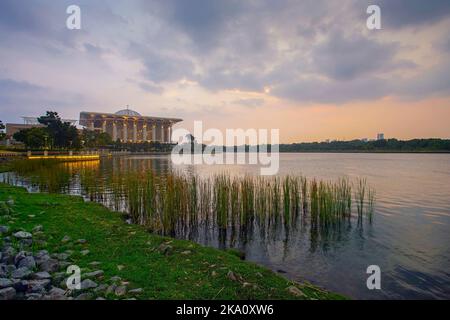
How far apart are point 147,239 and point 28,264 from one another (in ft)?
6.59

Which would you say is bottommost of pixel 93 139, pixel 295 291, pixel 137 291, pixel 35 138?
pixel 295 291

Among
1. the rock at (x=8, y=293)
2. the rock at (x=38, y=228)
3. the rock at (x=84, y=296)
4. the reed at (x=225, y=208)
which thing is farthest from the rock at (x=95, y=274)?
the reed at (x=225, y=208)

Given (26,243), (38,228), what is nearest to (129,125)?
(38,228)

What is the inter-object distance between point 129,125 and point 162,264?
120353 millimetres

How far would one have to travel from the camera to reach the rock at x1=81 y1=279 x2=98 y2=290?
3072 millimetres

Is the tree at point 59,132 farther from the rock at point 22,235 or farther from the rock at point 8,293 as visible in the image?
the rock at point 8,293

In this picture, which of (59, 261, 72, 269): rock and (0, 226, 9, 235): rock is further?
(0, 226, 9, 235): rock

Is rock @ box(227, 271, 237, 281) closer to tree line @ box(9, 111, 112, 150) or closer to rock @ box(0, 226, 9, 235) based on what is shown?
rock @ box(0, 226, 9, 235)

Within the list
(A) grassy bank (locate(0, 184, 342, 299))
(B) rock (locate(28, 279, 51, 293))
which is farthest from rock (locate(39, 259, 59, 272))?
(B) rock (locate(28, 279, 51, 293))

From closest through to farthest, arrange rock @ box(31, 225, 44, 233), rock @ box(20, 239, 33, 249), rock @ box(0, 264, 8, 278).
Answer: rock @ box(0, 264, 8, 278), rock @ box(20, 239, 33, 249), rock @ box(31, 225, 44, 233)

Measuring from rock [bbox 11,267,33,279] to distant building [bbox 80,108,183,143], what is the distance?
106151mm

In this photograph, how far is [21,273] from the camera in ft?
10.5

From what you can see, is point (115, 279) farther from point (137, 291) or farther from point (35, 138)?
point (35, 138)

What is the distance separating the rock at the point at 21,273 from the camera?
10.4 feet
